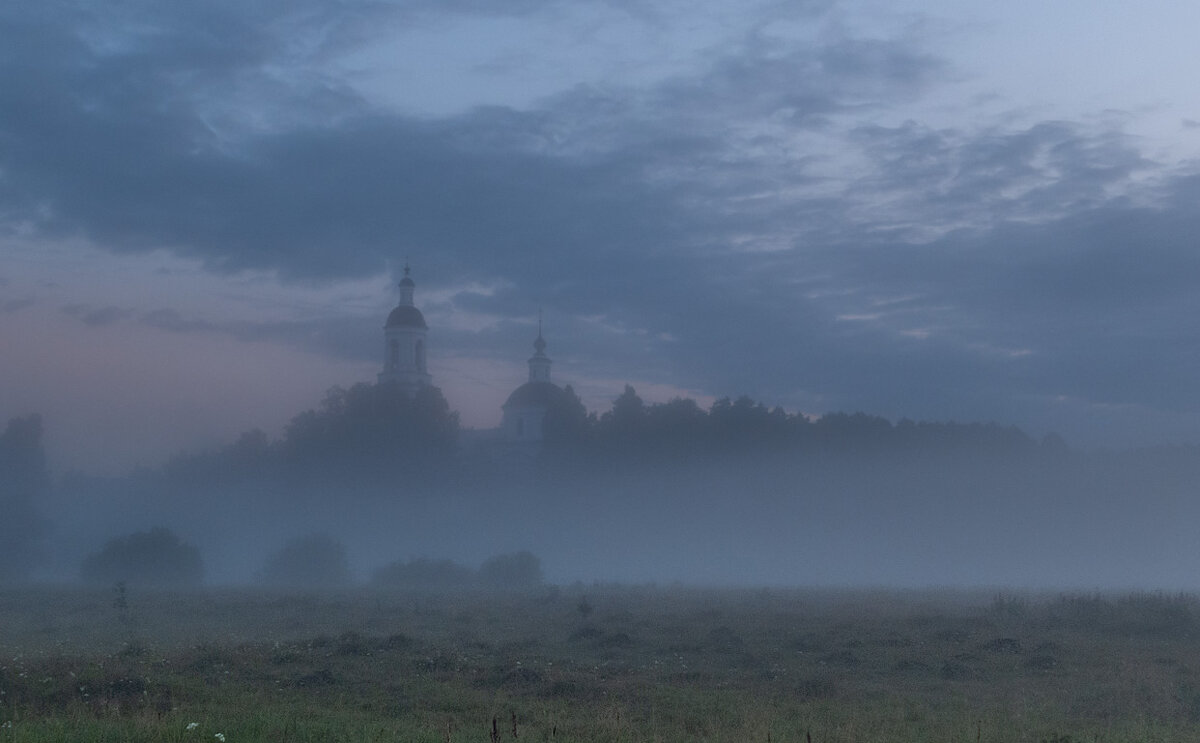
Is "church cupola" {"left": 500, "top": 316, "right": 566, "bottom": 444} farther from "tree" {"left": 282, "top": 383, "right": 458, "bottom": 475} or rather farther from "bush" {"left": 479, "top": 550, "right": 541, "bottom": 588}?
"bush" {"left": 479, "top": 550, "right": 541, "bottom": 588}

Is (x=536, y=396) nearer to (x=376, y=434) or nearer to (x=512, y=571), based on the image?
(x=376, y=434)

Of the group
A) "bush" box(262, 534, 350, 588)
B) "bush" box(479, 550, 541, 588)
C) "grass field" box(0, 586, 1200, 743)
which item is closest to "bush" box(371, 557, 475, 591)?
"bush" box(479, 550, 541, 588)

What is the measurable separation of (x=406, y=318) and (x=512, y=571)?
202ft

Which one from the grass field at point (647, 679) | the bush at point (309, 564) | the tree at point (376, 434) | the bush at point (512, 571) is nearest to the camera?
the grass field at point (647, 679)

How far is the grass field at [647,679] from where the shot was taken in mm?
15562

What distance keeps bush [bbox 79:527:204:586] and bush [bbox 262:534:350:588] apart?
286 inches

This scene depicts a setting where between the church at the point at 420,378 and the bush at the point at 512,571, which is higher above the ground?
the church at the point at 420,378

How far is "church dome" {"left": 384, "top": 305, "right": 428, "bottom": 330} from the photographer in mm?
138125

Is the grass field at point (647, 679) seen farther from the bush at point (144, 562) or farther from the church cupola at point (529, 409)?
the church cupola at point (529, 409)

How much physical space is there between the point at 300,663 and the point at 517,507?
11468 centimetres

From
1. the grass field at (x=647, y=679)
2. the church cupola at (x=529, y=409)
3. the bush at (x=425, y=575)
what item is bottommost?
the bush at (x=425, y=575)

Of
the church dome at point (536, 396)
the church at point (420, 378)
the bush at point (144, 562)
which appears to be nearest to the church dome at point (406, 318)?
the church at point (420, 378)

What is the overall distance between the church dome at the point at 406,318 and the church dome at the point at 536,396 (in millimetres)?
15764

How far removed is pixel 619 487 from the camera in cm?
13812
